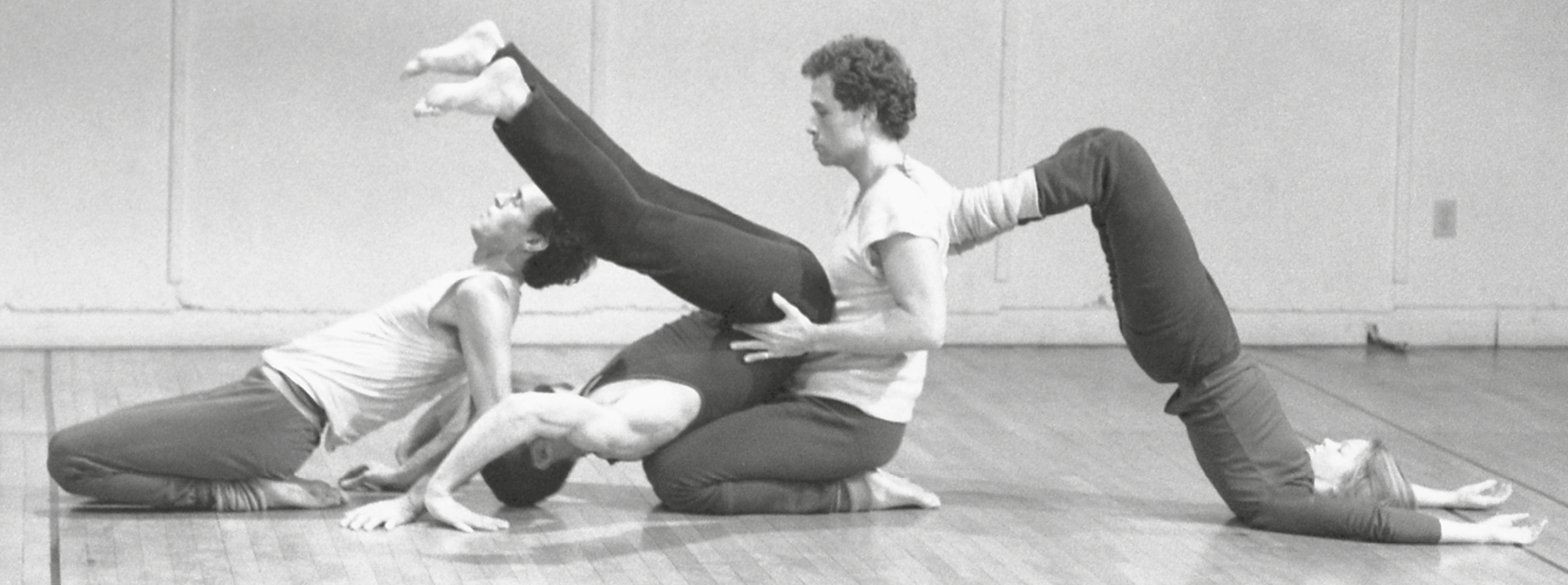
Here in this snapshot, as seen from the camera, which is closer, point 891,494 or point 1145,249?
point 1145,249

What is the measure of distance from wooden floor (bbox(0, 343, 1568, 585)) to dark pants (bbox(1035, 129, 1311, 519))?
6.1 inches

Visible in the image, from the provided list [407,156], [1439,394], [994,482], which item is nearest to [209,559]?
[994,482]

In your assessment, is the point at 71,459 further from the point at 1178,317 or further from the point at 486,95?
the point at 1178,317

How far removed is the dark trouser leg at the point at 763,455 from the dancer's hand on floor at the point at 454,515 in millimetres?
403

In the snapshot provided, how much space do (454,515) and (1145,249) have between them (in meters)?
1.55

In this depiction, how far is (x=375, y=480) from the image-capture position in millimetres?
4820

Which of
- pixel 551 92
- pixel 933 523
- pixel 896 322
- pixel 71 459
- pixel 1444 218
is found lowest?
pixel 933 523

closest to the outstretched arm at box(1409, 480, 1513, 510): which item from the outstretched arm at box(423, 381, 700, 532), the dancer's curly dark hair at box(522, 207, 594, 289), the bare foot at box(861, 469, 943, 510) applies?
the bare foot at box(861, 469, 943, 510)

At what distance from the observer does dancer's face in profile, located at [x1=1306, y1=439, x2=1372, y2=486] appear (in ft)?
15.3

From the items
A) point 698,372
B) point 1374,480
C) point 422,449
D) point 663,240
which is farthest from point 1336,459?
point 422,449

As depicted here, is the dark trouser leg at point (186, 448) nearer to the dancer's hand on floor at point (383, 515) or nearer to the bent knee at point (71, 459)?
the bent knee at point (71, 459)

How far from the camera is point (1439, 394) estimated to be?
6.78m

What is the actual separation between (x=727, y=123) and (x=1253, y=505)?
123 inches

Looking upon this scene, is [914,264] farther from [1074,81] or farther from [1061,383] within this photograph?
[1074,81]
